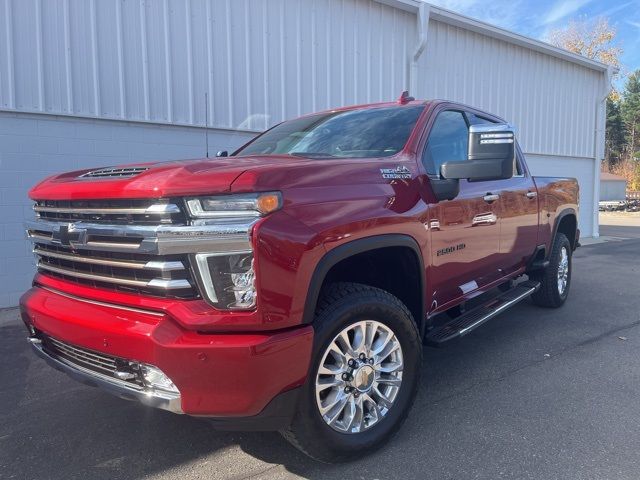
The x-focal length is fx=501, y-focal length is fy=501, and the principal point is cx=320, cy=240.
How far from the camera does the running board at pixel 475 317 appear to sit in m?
3.27

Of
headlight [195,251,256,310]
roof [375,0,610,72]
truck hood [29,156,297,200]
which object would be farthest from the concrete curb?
roof [375,0,610,72]

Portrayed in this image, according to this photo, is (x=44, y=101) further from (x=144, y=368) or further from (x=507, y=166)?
(x=507, y=166)

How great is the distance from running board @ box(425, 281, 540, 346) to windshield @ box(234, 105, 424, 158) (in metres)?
1.23

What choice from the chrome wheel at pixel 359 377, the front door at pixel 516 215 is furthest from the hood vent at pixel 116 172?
the front door at pixel 516 215

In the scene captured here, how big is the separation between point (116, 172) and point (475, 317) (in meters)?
2.67

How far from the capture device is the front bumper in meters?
2.07

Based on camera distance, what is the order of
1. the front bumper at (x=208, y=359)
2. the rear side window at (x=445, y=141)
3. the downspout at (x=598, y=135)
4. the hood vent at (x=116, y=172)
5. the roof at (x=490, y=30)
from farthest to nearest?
the downspout at (x=598, y=135) < the roof at (x=490, y=30) < the rear side window at (x=445, y=141) < the hood vent at (x=116, y=172) < the front bumper at (x=208, y=359)

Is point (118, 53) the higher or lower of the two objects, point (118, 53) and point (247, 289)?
the higher

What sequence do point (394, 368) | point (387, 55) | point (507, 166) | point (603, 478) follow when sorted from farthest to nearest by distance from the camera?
point (387, 55) < point (507, 166) < point (394, 368) < point (603, 478)

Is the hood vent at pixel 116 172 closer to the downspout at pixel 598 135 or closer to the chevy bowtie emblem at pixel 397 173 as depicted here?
the chevy bowtie emblem at pixel 397 173

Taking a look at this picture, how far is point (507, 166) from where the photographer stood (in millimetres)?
3100

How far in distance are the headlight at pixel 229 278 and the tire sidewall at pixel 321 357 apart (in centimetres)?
41

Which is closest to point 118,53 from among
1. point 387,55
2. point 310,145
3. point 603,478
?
point 310,145

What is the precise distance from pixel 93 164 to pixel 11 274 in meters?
1.65
